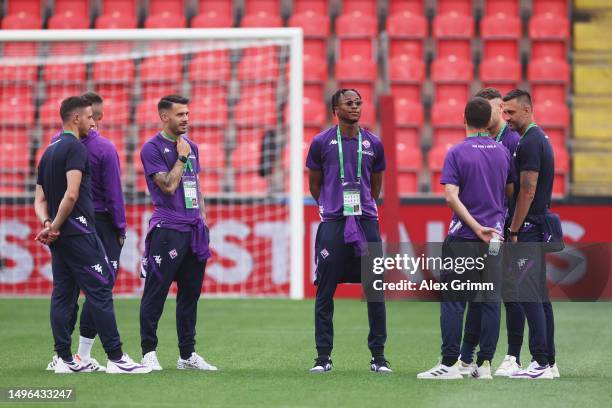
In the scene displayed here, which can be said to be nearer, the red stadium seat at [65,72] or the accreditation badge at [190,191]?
the accreditation badge at [190,191]

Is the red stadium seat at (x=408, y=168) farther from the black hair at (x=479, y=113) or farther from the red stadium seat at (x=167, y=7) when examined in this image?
the black hair at (x=479, y=113)

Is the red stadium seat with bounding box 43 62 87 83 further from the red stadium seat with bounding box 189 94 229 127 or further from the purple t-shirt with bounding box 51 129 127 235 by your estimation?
the purple t-shirt with bounding box 51 129 127 235

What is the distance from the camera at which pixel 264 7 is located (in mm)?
18750

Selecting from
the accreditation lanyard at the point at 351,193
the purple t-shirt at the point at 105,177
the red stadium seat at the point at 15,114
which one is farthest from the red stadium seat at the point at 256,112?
the accreditation lanyard at the point at 351,193

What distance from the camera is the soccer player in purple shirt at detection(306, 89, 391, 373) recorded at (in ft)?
27.3

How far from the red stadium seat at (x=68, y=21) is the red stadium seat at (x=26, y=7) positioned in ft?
1.08

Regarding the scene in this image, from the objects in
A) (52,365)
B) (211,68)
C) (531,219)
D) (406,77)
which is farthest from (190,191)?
(406,77)

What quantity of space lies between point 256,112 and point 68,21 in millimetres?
4150

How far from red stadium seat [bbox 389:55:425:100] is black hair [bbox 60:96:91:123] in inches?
397

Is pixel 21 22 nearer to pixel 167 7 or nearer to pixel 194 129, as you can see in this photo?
pixel 167 7

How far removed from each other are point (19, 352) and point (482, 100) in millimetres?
4560

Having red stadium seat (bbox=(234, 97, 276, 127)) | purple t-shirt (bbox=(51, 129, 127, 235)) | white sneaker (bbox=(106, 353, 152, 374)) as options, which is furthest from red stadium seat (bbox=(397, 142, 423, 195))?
white sneaker (bbox=(106, 353, 152, 374))

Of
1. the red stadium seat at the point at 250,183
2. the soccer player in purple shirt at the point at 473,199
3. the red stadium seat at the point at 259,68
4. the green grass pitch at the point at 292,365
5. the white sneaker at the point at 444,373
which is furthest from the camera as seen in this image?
the red stadium seat at the point at 259,68

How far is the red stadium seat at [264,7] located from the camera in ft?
61.4
